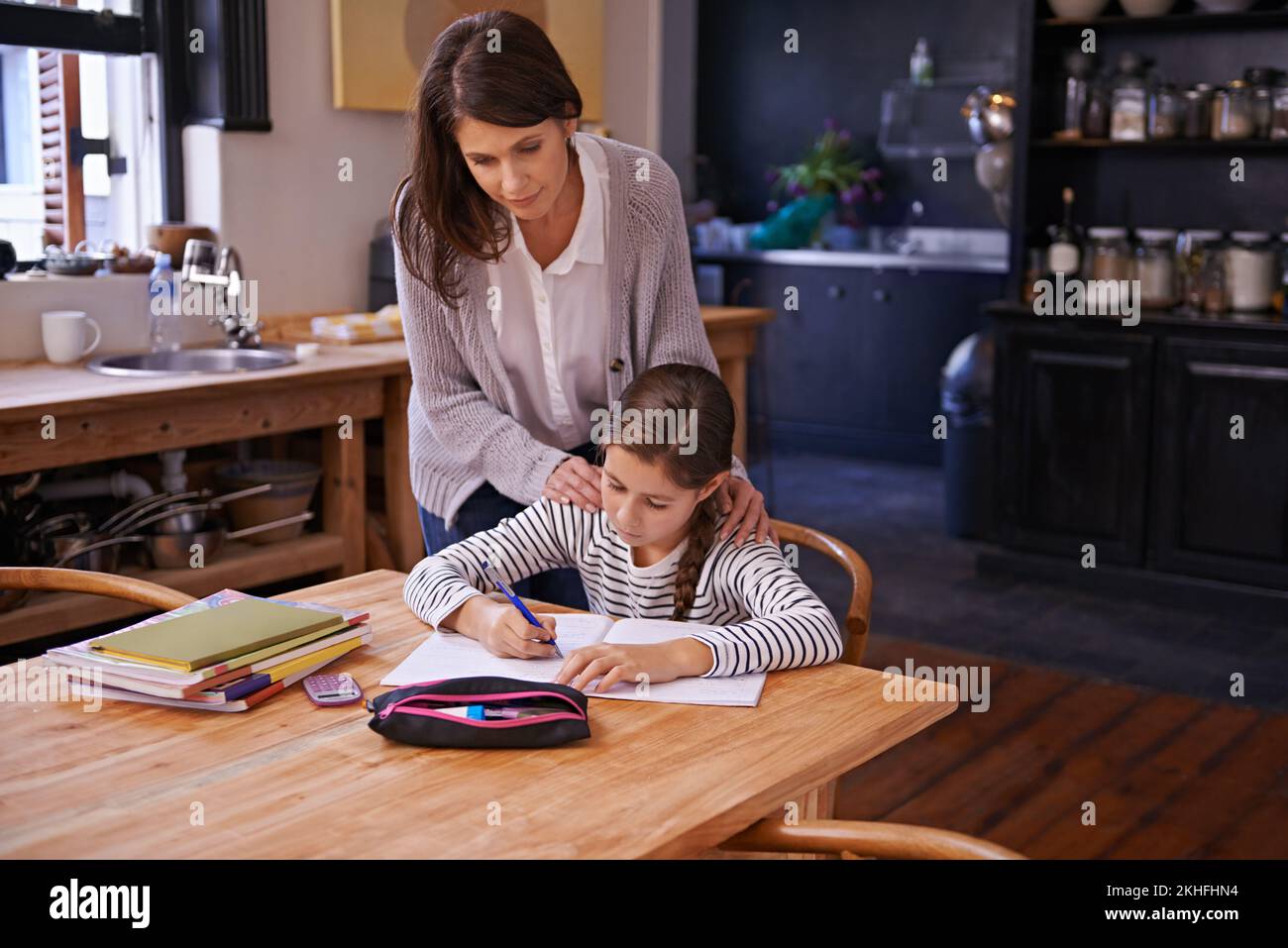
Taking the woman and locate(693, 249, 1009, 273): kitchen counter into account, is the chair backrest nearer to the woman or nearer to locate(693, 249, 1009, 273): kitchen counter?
the woman

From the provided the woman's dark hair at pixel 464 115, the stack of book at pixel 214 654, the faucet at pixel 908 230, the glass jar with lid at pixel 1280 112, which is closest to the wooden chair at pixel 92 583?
the stack of book at pixel 214 654

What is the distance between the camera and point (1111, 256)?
4.41 meters

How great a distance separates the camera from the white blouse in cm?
199

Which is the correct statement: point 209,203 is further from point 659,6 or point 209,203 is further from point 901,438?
point 901,438

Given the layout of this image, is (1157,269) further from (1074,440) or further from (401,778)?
(401,778)

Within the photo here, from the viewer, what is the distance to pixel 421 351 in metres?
2.03

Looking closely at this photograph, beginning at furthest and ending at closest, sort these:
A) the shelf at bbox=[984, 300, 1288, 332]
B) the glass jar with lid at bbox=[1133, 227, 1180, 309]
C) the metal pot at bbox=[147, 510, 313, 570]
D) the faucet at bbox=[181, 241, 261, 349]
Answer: the glass jar with lid at bbox=[1133, 227, 1180, 309], the shelf at bbox=[984, 300, 1288, 332], the faucet at bbox=[181, 241, 261, 349], the metal pot at bbox=[147, 510, 313, 570]

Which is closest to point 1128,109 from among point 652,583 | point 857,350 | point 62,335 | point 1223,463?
point 1223,463

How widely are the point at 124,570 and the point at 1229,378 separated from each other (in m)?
2.98

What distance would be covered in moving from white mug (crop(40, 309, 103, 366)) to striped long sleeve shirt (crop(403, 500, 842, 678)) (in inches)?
67.0

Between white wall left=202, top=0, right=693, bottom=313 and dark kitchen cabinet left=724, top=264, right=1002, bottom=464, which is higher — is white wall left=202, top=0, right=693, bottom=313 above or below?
above

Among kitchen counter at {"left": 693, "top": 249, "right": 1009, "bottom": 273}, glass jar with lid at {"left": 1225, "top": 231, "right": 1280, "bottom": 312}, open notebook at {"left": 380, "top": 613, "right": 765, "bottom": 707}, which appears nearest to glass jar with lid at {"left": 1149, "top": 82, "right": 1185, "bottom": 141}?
glass jar with lid at {"left": 1225, "top": 231, "right": 1280, "bottom": 312}

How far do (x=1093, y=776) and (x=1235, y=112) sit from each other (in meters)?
2.24
